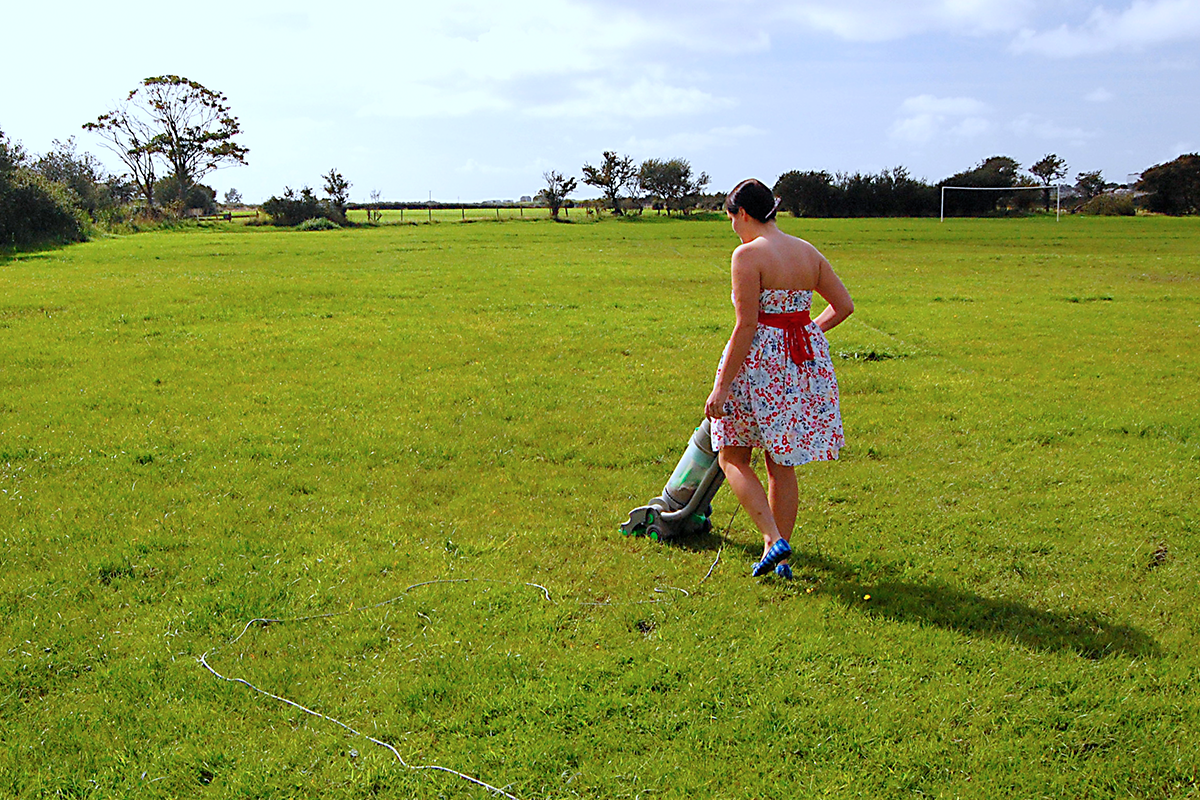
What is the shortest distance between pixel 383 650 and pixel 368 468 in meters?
3.12

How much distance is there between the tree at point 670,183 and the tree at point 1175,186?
36.1 m

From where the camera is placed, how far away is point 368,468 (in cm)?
723

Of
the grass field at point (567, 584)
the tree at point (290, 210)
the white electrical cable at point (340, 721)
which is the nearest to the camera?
the white electrical cable at point (340, 721)

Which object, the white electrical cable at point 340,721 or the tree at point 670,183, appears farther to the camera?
the tree at point 670,183

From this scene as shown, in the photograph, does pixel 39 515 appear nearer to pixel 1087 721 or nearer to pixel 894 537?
pixel 894 537

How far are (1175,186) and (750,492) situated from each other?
79.8 m

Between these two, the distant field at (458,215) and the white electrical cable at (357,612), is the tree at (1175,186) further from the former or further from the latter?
the white electrical cable at (357,612)

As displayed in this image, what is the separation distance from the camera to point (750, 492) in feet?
16.3

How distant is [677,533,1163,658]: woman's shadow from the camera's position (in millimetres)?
4301

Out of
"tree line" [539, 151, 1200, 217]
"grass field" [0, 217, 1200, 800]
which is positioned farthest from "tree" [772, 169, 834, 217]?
"grass field" [0, 217, 1200, 800]

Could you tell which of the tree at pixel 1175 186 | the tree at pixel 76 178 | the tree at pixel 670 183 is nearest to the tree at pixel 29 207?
the tree at pixel 76 178

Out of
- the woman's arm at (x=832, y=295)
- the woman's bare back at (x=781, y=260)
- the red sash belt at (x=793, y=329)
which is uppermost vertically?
the woman's bare back at (x=781, y=260)

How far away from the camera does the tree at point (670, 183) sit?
2965 inches

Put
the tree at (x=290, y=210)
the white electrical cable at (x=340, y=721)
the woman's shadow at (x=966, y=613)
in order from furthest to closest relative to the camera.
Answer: the tree at (x=290, y=210)
the woman's shadow at (x=966, y=613)
the white electrical cable at (x=340, y=721)
